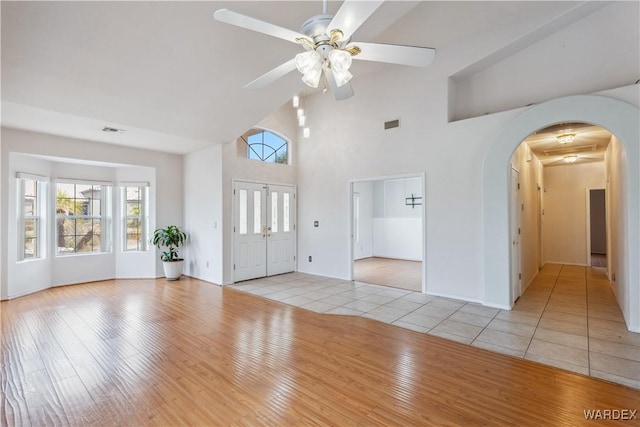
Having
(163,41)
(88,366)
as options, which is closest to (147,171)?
(163,41)

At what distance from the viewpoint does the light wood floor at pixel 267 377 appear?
207cm

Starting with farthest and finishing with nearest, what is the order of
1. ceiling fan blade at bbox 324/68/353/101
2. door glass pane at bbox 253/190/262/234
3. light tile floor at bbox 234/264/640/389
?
door glass pane at bbox 253/190/262/234 < light tile floor at bbox 234/264/640/389 < ceiling fan blade at bbox 324/68/353/101

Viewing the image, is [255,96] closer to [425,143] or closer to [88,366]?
[425,143]

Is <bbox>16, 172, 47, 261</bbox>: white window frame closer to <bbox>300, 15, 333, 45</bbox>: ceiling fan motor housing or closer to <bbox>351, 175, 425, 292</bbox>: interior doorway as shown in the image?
<bbox>300, 15, 333, 45</bbox>: ceiling fan motor housing

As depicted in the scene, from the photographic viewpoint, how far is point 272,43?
12.2 feet

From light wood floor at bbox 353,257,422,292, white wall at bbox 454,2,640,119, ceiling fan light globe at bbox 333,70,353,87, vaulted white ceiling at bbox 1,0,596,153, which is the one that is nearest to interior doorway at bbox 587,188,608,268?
light wood floor at bbox 353,257,422,292

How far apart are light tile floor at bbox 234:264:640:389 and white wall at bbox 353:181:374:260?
3328 millimetres

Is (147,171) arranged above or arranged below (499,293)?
above

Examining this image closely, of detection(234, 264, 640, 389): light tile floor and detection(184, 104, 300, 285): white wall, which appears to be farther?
detection(184, 104, 300, 285): white wall

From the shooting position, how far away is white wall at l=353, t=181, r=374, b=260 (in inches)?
368

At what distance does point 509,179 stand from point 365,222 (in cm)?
548

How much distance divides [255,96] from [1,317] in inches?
186

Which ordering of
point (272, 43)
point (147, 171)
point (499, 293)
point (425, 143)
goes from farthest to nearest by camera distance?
point (147, 171)
point (425, 143)
point (499, 293)
point (272, 43)

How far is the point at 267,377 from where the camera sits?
2547 millimetres
